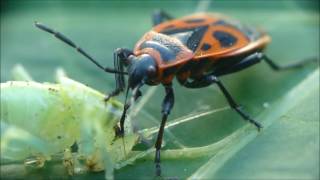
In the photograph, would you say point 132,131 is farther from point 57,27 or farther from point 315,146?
point 57,27

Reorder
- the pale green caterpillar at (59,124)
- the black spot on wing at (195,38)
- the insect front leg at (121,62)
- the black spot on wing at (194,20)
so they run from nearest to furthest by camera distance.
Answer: the pale green caterpillar at (59,124) → the insect front leg at (121,62) → the black spot on wing at (195,38) → the black spot on wing at (194,20)

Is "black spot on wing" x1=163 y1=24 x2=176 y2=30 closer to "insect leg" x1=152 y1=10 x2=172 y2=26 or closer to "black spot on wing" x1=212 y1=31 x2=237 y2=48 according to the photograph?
"black spot on wing" x1=212 y1=31 x2=237 y2=48

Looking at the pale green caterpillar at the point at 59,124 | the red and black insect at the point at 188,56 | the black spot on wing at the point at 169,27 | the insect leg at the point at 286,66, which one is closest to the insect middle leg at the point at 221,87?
the red and black insect at the point at 188,56

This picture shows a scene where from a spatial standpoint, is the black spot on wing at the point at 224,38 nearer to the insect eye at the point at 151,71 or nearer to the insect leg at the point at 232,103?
the insect leg at the point at 232,103

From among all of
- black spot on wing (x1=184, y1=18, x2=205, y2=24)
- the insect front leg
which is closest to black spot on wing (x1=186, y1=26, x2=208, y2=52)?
black spot on wing (x1=184, y1=18, x2=205, y2=24)

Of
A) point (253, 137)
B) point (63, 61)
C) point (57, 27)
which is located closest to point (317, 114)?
point (253, 137)

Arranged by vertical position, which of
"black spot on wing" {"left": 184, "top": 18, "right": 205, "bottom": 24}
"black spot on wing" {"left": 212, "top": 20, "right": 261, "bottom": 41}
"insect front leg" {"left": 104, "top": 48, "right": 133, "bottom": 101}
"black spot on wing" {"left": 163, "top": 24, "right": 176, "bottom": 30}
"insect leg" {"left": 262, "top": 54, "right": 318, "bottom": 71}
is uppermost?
"black spot on wing" {"left": 184, "top": 18, "right": 205, "bottom": 24}
